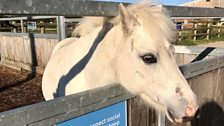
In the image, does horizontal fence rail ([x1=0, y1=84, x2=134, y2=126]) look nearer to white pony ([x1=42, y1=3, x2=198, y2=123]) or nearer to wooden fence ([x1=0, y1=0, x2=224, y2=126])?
wooden fence ([x1=0, y1=0, x2=224, y2=126])

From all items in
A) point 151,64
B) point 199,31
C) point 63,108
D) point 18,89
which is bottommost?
point 18,89

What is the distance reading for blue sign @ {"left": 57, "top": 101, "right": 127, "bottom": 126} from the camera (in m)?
1.57

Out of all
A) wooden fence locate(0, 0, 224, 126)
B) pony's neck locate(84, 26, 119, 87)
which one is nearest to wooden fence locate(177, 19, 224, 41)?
wooden fence locate(0, 0, 224, 126)

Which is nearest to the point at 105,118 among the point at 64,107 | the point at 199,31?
the point at 64,107

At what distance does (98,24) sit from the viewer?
2592 mm

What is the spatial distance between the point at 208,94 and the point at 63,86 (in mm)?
1387

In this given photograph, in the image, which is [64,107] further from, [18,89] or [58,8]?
[18,89]

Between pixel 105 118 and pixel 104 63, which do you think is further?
pixel 104 63

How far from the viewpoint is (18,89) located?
6.67m

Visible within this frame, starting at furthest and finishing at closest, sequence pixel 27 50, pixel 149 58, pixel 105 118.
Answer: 1. pixel 27 50
2. pixel 149 58
3. pixel 105 118

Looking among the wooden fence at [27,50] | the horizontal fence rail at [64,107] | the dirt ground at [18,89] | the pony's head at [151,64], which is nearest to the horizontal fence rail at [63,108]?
the horizontal fence rail at [64,107]

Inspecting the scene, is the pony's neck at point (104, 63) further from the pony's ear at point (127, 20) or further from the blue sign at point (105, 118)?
the blue sign at point (105, 118)

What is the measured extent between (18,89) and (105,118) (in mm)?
5320

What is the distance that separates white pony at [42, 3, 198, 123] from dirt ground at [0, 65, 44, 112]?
11.3ft
